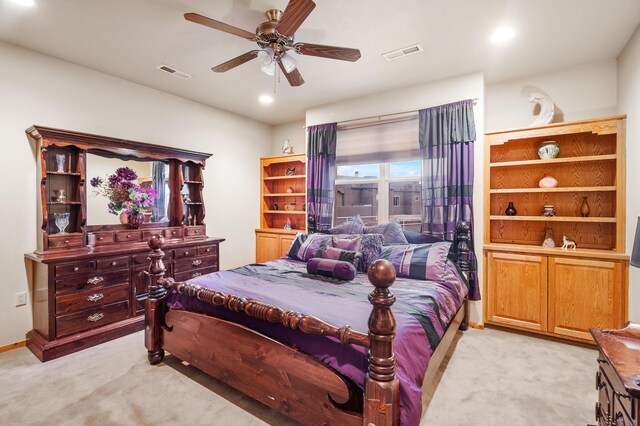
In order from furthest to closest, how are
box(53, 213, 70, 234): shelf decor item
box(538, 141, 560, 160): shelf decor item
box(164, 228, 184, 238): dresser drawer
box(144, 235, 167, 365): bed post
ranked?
box(164, 228, 184, 238): dresser drawer, box(538, 141, 560, 160): shelf decor item, box(53, 213, 70, 234): shelf decor item, box(144, 235, 167, 365): bed post

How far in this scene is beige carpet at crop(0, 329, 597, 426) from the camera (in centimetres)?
193

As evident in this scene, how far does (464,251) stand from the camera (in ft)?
10.9

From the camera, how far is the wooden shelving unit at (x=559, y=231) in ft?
9.25

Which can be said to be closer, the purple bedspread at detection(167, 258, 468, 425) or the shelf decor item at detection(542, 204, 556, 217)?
the purple bedspread at detection(167, 258, 468, 425)

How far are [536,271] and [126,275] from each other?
424cm

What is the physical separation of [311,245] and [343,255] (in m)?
0.57

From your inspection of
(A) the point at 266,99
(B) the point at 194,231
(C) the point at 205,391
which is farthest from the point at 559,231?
(B) the point at 194,231

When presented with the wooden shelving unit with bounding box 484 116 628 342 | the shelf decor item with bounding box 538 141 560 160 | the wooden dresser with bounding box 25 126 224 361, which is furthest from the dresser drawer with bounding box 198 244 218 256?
the shelf decor item with bounding box 538 141 560 160

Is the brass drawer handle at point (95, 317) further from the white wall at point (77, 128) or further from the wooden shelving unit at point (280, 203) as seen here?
the wooden shelving unit at point (280, 203)

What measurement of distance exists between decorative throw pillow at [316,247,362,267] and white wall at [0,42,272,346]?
2.38m

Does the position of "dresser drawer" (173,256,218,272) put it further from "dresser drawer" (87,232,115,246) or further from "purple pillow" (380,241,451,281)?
"purple pillow" (380,241,451,281)

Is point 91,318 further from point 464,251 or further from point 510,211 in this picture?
point 510,211

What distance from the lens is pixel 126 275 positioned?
318 cm

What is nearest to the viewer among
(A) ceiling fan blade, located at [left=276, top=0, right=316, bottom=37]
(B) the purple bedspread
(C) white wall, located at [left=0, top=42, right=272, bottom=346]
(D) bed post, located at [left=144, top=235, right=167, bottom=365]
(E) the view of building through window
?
(B) the purple bedspread
